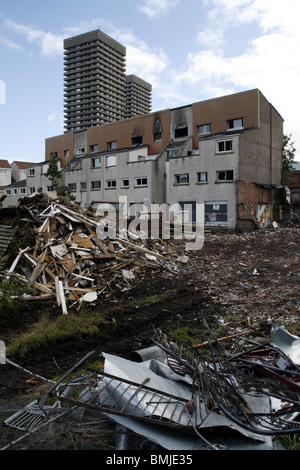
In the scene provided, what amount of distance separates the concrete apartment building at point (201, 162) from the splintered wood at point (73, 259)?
14.7 meters

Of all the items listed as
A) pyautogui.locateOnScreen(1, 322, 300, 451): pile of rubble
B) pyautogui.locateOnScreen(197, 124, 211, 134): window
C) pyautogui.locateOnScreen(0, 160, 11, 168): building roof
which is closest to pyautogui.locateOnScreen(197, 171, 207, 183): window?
pyautogui.locateOnScreen(197, 124, 211, 134): window

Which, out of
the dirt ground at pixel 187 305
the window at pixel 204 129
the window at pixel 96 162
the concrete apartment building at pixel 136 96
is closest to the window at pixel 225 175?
the window at pixel 204 129

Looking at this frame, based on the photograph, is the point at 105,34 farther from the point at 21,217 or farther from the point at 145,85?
the point at 21,217

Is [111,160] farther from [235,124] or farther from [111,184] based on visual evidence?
[235,124]

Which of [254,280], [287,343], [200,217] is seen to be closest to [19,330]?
[287,343]

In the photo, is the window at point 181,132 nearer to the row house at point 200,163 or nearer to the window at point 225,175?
the row house at point 200,163

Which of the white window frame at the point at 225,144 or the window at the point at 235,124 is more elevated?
the window at the point at 235,124

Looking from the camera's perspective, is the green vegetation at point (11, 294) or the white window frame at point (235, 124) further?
the white window frame at point (235, 124)

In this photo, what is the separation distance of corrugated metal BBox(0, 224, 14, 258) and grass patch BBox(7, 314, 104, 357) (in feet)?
12.6

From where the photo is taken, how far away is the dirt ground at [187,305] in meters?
6.34

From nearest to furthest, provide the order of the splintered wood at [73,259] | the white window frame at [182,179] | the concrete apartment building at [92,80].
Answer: the splintered wood at [73,259] → the white window frame at [182,179] → the concrete apartment building at [92,80]

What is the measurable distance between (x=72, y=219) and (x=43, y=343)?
6631 mm

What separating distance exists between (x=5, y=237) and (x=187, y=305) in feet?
20.8

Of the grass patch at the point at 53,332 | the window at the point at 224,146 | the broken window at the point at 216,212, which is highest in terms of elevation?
the window at the point at 224,146
